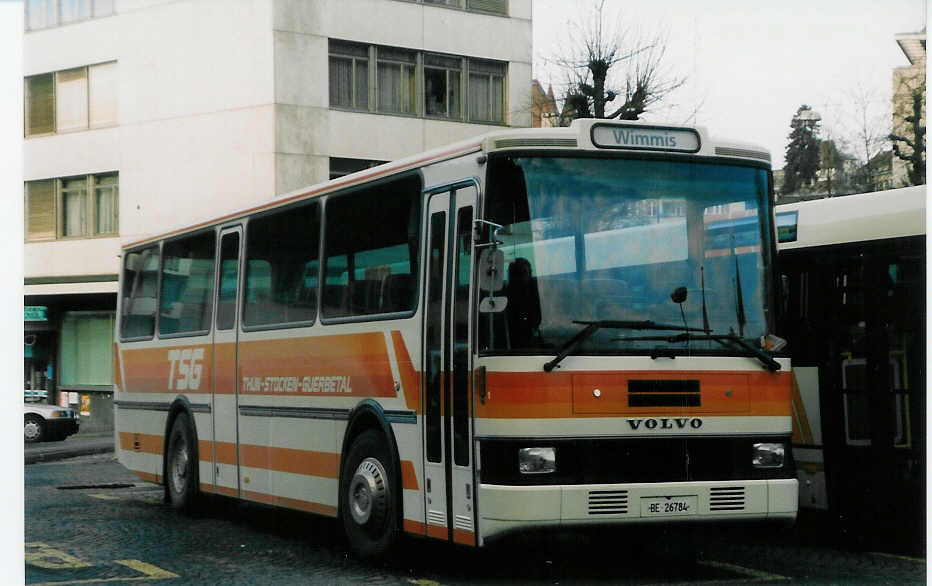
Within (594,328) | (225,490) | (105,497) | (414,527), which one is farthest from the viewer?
(105,497)

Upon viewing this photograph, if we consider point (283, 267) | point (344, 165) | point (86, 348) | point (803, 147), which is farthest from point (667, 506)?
point (86, 348)

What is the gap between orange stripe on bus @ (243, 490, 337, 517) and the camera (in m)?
11.4

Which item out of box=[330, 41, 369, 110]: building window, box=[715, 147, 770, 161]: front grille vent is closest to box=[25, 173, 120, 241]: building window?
box=[330, 41, 369, 110]: building window

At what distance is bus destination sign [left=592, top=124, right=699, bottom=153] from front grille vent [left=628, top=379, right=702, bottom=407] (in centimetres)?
153

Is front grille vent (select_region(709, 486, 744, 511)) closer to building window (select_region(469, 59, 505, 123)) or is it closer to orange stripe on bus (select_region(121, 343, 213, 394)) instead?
orange stripe on bus (select_region(121, 343, 213, 394))

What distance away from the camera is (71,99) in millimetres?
34031

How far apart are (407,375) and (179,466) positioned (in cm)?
537

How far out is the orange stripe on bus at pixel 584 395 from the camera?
8.88 meters

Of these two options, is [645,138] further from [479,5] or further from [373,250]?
[479,5]

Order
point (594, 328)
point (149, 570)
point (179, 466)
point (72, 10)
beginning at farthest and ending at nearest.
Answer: point (72, 10)
point (179, 466)
point (149, 570)
point (594, 328)

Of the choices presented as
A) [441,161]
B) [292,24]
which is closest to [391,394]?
[441,161]

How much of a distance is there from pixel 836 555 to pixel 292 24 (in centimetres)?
2249

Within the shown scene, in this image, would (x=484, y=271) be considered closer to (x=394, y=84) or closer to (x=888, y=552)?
(x=888, y=552)

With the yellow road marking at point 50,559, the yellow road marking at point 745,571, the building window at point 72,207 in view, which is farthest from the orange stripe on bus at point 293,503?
the building window at point 72,207
